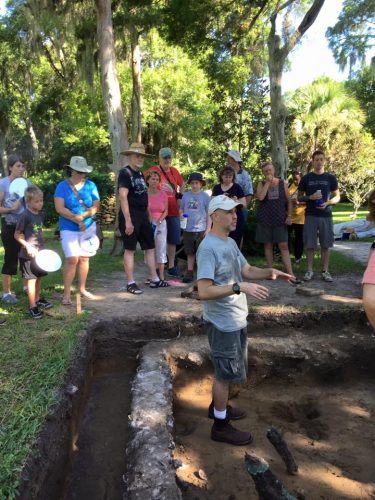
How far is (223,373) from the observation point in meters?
3.28

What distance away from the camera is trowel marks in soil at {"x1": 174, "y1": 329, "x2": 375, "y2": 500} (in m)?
3.16

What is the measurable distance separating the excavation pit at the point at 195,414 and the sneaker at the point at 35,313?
724 mm

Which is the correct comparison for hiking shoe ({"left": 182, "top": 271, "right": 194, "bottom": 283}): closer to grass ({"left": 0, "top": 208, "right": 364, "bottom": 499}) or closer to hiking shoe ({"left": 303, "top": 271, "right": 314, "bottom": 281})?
hiking shoe ({"left": 303, "top": 271, "right": 314, "bottom": 281})

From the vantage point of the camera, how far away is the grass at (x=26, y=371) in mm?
2555

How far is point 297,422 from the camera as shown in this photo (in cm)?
401

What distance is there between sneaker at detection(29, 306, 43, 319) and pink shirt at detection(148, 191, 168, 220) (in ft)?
7.33

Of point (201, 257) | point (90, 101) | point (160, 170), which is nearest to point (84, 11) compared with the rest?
point (160, 170)

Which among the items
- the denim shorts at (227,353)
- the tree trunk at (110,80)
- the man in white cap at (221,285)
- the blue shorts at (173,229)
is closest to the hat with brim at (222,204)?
the man in white cap at (221,285)

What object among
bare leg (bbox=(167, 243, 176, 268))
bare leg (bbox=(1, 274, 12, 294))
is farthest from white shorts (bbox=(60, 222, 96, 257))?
bare leg (bbox=(167, 243, 176, 268))

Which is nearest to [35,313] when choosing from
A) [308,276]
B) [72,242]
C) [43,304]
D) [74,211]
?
[43,304]

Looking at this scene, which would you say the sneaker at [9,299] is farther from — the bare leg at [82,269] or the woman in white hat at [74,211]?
the bare leg at [82,269]

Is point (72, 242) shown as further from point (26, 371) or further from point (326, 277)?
point (326, 277)

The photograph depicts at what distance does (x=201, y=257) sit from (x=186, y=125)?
23.9m

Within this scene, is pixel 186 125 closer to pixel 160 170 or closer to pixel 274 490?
pixel 160 170
